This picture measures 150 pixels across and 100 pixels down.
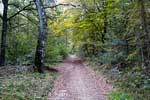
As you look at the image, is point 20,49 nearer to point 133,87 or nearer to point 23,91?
point 23,91

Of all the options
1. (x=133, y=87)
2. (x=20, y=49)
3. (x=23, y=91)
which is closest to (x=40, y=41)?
(x=20, y=49)

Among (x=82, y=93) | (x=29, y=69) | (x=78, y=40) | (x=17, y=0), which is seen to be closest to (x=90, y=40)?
(x=78, y=40)

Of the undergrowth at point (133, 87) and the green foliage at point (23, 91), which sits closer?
the green foliage at point (23, 91)

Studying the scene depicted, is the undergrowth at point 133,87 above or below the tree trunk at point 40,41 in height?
below

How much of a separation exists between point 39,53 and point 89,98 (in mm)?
8247

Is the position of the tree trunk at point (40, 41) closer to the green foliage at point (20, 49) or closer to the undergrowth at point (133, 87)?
the green foliage at point (20, 49)

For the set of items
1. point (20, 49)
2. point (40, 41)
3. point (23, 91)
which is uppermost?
point (40, 41)

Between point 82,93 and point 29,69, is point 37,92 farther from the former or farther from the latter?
point 29,69

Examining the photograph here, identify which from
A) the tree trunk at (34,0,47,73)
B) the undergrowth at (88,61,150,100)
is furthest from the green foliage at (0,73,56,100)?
the tree trunk at (34,0,47,73)

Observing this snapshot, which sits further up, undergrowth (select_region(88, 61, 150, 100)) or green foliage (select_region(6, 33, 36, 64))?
green foliage (select_region(6, 33, 36, 64))

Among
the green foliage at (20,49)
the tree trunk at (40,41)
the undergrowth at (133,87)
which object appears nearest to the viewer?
the undergrowth at (133,87)

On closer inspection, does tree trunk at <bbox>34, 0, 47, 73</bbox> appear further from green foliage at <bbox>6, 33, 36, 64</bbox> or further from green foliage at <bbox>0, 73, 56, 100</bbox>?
green foliage at <bbox>0, 73, 56, 100</bbox>

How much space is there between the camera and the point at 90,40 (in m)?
34.0

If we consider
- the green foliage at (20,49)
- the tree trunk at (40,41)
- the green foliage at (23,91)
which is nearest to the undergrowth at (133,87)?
the green foliage at (23,91)
